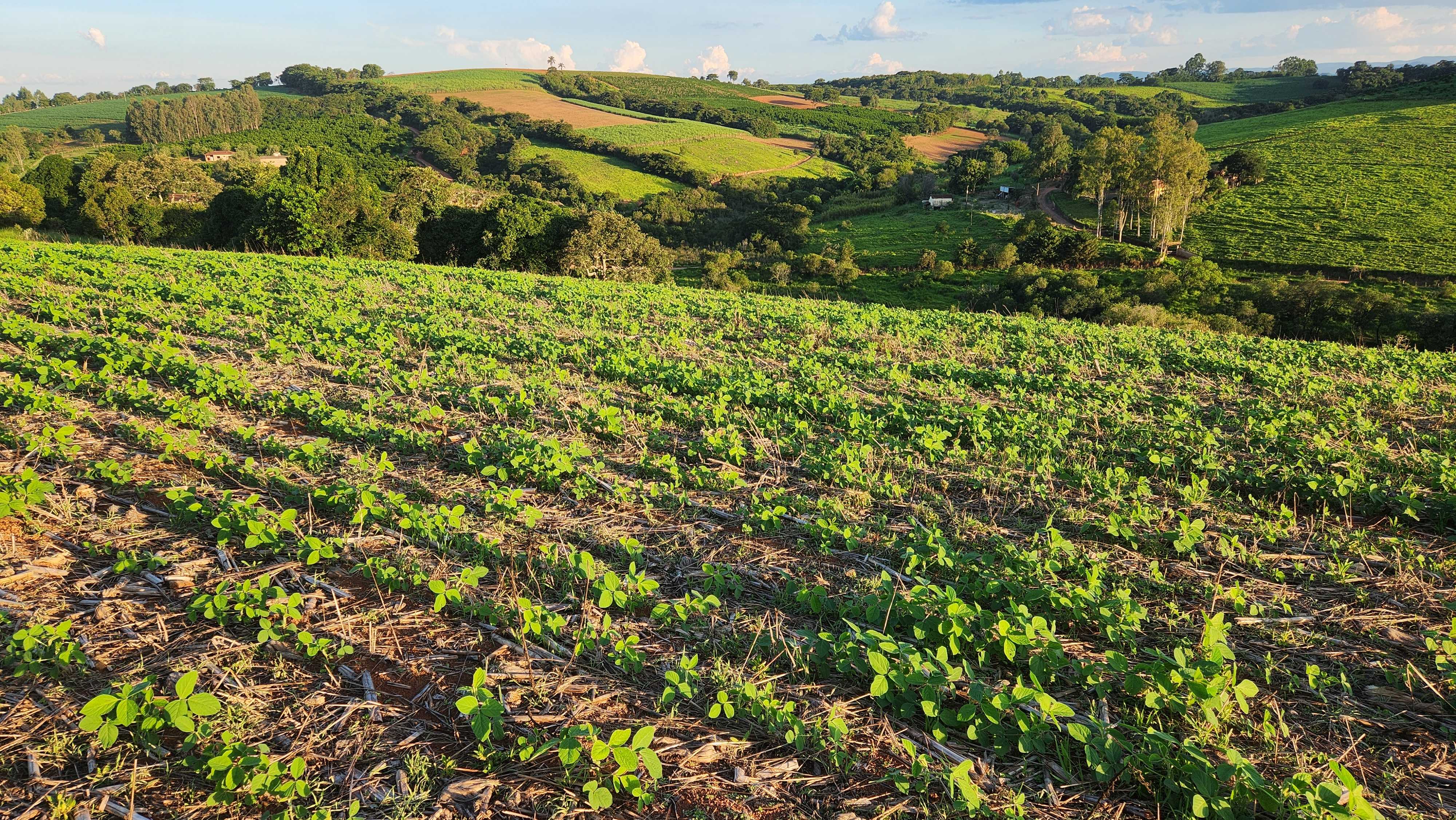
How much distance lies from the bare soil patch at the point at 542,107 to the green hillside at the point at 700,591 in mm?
151256

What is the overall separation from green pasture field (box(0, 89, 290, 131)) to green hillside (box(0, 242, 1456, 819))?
605 feet

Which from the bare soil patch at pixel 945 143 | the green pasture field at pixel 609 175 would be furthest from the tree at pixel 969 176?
the green pasture field at pixel 609 175

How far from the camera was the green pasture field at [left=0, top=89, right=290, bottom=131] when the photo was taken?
449ft

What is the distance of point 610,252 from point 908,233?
53314mm

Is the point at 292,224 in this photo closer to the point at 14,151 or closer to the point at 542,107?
the point at 14,151

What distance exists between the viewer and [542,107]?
162 m

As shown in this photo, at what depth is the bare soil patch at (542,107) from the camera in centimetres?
15100

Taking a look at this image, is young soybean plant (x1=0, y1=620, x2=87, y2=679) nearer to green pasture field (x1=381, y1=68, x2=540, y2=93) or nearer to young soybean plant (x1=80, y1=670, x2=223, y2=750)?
young soybean plant (x1=80, y1=670, x2=223, y2=750)

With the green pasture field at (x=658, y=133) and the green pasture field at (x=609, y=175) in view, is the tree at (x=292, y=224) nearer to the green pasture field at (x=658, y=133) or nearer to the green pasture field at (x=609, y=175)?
the green pasture field at (x=609, y=175)

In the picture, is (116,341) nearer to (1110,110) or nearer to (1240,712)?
(1240,712)

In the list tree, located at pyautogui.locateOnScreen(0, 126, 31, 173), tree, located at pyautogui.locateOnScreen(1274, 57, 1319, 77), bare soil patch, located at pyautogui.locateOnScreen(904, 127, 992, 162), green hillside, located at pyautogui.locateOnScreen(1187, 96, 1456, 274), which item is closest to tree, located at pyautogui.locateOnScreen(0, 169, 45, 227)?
tree, located at pyautogui.locateOnScreen(0, 126, 31, 173)

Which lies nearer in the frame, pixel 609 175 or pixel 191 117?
pixel 609 175

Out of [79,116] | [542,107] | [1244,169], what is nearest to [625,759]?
[1244,169]

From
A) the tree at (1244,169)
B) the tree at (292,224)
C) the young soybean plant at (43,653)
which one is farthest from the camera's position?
the tree at (1244,169)
